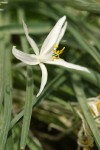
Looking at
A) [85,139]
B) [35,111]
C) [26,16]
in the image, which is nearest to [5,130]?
[85,139]

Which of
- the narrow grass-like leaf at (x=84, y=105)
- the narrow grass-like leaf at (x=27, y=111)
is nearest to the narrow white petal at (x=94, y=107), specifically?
the narrow grass-like leaf at (x=84, y=105)

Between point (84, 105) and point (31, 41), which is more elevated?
point (31, 41)

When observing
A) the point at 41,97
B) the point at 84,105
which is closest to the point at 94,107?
the point at 84,105

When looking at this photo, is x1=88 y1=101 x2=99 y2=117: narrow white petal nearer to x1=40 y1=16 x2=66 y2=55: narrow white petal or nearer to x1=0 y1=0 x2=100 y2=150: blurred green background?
x1=0 y1=0 x2=100 y2=150: blurred green background

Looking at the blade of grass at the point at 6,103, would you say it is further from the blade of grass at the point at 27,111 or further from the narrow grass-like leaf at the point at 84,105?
the narrow grass-like leaf at the point at 84,105

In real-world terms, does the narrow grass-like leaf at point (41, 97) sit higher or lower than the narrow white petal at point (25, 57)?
lower

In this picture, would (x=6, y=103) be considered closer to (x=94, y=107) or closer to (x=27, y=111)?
(x=27, y=111)
